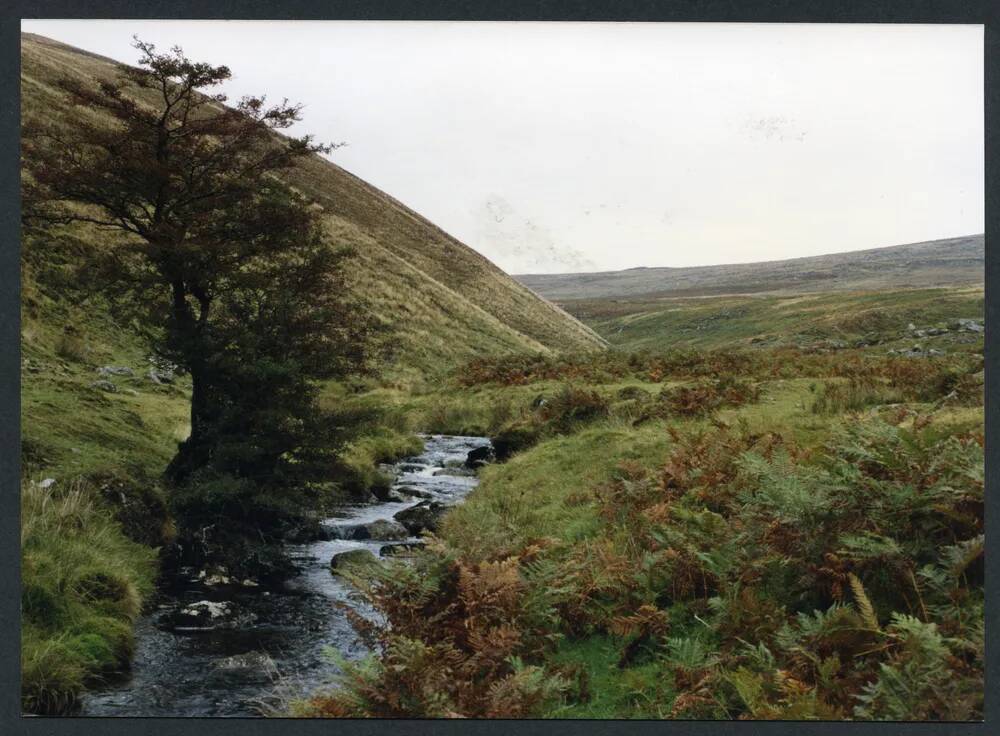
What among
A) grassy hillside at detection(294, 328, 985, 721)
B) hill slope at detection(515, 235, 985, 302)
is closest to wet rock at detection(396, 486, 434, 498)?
hill slope at detection(515, 235, 985, 302)

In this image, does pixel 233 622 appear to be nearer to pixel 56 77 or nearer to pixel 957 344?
pixel 56 77

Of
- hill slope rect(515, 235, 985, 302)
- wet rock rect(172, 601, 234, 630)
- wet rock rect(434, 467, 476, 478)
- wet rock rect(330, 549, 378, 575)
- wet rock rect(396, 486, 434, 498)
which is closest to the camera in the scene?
hill slope rect(515, 235, 985, 302)

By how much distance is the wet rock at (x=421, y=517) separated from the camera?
8469 mm

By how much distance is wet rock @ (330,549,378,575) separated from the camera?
7.47 meters

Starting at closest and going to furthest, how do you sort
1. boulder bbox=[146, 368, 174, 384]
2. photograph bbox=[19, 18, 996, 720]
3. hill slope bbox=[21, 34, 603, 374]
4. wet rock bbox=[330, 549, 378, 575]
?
1. photograph bbox=[19, 18, 996, 720]
2. hill slope bbox=[21, 34, 603, 374]
3. wet rock bbox=[330, 549, 378, 575]
4. boulder bbox=[146, 368, 174, 384]

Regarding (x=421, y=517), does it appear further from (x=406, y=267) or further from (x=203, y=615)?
(x=406, y=267)

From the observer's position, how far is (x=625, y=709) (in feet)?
14.8

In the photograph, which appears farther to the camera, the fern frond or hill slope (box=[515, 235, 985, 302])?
hill slope (box=[515, 235, 985, 302])

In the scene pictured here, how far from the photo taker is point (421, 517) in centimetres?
874

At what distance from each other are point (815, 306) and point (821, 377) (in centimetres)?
487

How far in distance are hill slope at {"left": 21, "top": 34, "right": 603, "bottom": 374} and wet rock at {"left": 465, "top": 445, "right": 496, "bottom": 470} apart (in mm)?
1502

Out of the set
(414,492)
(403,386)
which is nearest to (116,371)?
(403,386)

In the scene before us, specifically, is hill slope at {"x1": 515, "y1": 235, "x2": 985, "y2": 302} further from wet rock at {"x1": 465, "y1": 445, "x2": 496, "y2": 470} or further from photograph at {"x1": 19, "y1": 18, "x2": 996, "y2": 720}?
wet rock at {"x1": 465, "y1": 445, "x2": 496, "y2": 470}

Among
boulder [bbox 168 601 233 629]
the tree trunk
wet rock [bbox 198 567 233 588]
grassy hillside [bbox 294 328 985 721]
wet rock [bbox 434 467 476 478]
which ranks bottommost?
boulder [bbox 168 601 233 629]
